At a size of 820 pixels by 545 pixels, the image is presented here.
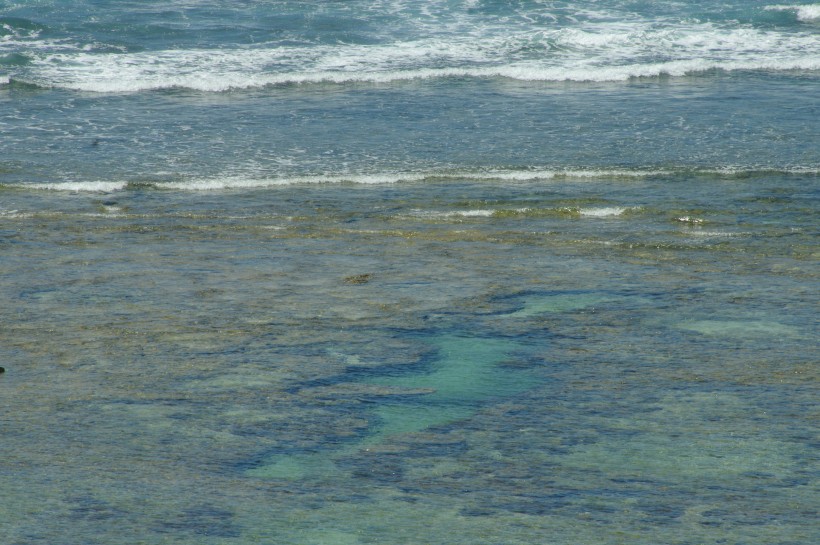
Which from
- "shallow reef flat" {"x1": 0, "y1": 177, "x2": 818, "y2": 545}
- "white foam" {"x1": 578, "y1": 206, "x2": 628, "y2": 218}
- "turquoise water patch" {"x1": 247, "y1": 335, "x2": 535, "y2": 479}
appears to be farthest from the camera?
"white foam" {"x1": 578, "y1": 206, "x2": 628, "y2": 218}

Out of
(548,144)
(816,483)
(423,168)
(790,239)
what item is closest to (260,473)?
(816,483)

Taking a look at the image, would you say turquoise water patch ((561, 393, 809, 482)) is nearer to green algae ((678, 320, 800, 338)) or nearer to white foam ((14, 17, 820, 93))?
green algae ((678, 320, 800, 338))

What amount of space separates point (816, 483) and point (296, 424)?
2.09 metres

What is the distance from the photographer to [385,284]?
626cm

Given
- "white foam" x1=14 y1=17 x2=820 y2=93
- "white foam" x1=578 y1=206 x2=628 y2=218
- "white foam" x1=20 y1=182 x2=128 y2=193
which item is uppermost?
"white foam" x1=14 y1=17 x2=820 y2=93

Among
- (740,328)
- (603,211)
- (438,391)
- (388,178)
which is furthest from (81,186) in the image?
(740,328)

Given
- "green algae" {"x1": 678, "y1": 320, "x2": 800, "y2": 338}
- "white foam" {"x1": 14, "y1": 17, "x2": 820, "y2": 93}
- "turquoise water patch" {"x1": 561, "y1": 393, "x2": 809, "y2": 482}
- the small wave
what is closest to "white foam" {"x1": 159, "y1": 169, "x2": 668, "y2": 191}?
"green algae" {"x1": 678, "y1": 320, "x2": 800, "y2": 338}

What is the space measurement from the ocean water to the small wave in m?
5.24

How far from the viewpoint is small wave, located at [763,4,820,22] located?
18031mm

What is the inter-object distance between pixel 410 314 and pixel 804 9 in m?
15.2

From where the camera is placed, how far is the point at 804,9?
60.0 feet

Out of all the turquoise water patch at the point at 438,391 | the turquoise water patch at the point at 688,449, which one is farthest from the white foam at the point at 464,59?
the turquoise water patch at the point at 688,449

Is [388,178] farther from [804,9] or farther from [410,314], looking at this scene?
[804,9]

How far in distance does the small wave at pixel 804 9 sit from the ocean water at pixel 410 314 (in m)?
5.24
